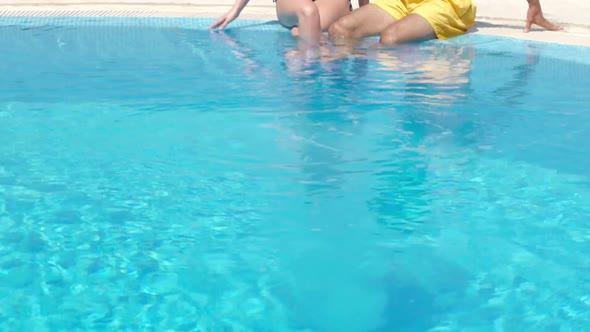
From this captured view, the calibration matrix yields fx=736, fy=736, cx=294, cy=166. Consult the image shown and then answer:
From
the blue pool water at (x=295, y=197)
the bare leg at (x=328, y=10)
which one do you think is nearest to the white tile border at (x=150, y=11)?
the bare leg at (x=328, y=10)

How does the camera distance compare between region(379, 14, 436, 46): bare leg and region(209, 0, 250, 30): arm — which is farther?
region(209, 0, 250, 30): arm

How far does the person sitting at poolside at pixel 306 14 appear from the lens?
255 inches

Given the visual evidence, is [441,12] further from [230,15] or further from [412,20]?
[230,15]

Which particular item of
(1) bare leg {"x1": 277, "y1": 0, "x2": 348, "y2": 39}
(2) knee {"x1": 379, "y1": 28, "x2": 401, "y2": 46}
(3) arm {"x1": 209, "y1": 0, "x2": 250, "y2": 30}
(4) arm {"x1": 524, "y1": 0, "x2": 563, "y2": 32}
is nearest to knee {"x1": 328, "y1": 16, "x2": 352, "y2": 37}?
(1) bare leg {"x1": 277, "y1": 0, "x2": 348, "y2": 39}

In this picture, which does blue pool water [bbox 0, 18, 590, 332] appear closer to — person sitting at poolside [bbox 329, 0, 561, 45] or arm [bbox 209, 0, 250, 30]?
person sitting at poolside [bbox 329, 0, 561, 45]

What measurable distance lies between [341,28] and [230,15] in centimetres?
117

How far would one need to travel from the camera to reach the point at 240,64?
5.67m

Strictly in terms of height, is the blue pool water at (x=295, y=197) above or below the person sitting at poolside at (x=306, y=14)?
below

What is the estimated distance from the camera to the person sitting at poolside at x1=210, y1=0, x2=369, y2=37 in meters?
6.47

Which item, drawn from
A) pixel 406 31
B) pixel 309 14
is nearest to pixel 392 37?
pixel 406 31

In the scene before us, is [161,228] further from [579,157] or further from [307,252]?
[579,157]

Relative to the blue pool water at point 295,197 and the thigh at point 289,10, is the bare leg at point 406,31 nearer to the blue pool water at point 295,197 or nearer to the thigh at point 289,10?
the thigh at point 289,10

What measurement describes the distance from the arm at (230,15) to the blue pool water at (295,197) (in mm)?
1681

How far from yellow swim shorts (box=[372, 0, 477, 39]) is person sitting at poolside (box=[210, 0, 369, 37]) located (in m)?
0.38
